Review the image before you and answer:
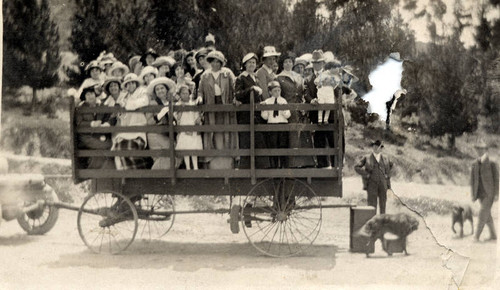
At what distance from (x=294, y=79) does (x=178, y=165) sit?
5.67 feet

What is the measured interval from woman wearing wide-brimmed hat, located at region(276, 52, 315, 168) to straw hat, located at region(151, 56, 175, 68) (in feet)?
4.50

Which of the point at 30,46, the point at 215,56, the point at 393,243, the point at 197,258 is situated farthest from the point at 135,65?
the point at 393,243

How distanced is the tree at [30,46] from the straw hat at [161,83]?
1344 millimetres

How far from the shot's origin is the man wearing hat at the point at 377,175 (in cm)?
722

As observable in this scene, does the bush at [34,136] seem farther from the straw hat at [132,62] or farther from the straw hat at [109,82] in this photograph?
the straw hat at [132,62]

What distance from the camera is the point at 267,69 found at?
23.2 ft

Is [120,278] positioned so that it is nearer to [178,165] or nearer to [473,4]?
[178,165]

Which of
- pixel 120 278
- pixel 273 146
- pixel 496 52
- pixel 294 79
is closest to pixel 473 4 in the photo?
pixel 496 52

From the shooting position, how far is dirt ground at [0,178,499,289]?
6.73m

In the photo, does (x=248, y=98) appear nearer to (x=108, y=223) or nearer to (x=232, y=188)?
(x=232, y=188)

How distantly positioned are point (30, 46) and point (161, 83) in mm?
1840

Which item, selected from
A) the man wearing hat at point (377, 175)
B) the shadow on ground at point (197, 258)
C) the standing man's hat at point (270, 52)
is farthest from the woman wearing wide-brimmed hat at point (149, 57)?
the man wearing hat at point (377, 175)

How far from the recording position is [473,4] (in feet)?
23.9

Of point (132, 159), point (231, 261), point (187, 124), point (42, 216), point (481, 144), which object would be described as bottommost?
point (231, 261)
